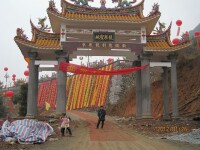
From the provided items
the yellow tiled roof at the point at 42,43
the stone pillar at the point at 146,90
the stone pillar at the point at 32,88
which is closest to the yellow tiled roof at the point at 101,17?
the yellow tiled roof at the point at 42,43

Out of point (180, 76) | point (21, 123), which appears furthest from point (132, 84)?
point (21, 123)

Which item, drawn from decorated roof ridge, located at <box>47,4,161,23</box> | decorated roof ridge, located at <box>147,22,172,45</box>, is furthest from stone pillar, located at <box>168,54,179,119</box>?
decorated roof ridge, located at <box>47,4,161,23</box>

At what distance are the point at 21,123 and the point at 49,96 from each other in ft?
92.1

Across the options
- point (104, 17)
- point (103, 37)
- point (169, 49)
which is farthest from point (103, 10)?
point (169, 49)

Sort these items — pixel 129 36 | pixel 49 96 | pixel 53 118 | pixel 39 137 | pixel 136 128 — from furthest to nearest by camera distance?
pixel 49 96
pixel 129 36
pixel 53 118
pixel 136 128
pixel 39 137

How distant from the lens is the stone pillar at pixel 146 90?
15098 mm

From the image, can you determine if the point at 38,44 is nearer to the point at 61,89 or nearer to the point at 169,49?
the point at 61,89

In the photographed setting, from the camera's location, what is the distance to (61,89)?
1494 centimetres

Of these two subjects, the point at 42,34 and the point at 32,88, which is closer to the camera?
the point at 32,88

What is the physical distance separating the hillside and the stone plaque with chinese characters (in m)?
7.76

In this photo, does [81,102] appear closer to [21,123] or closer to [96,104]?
[96,104]

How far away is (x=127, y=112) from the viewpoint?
2808 cm

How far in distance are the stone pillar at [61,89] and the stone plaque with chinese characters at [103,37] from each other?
6.74 feet

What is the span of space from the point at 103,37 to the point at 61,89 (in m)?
3.93
